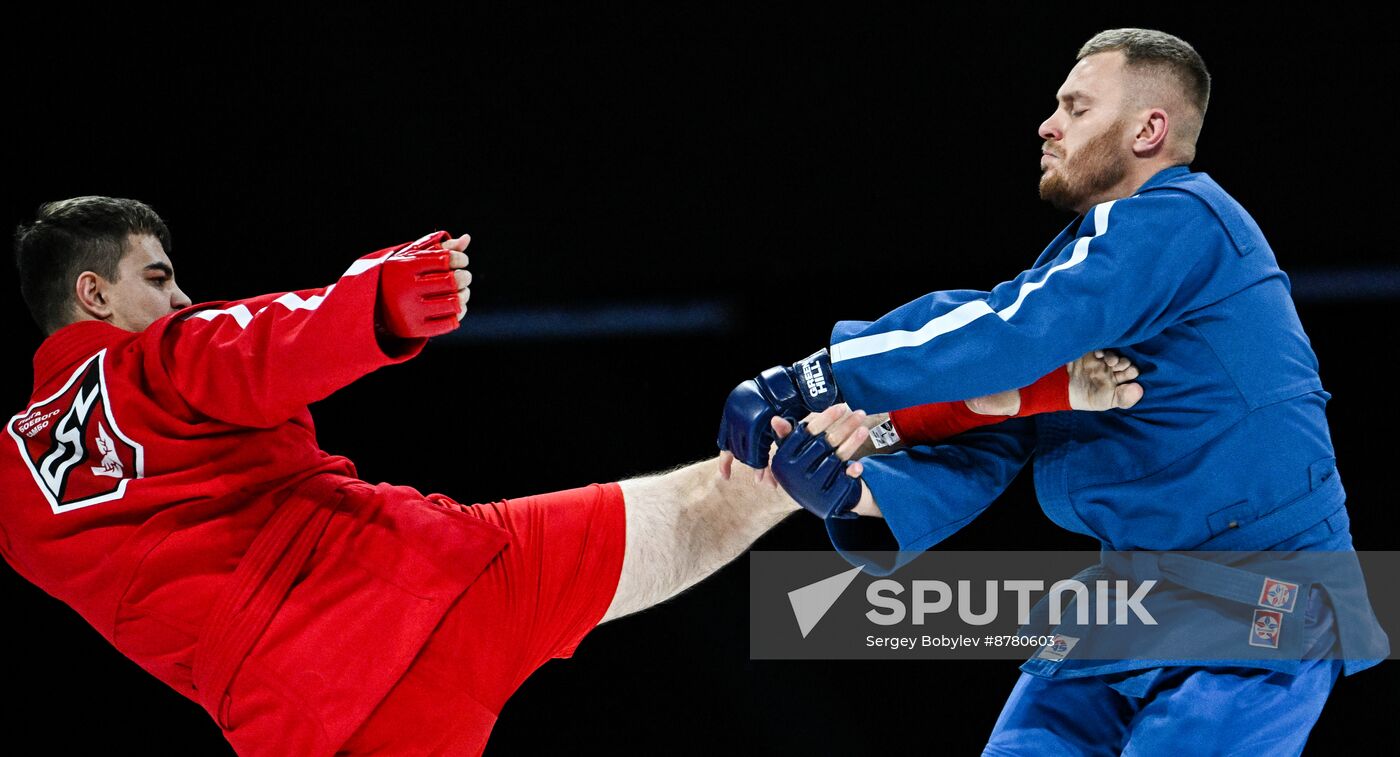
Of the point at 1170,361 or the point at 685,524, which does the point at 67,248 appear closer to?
the point at 685,524

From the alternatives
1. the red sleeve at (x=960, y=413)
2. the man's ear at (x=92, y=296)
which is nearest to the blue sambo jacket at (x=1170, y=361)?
the red sleeve at (x=960, y=413)

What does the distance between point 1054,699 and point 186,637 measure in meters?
1.51

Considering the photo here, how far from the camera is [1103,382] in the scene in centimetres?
207

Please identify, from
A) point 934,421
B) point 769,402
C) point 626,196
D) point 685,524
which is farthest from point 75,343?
point 626,196

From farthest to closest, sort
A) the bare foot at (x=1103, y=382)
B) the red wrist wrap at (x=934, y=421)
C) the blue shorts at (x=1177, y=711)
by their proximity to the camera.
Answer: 1. the red wrist wrap at (x=934, y=421)
2. the bare foot at (x=1103, y=382)
3. the blue shorts at (x=1177, y=711)

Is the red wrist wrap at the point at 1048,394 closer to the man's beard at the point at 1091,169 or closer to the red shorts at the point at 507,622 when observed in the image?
the man's beard at the point at 1091,169

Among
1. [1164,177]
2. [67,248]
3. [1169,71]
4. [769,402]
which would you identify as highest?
[1169,71]

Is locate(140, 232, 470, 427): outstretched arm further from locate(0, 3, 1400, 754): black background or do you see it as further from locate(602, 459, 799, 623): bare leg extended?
locate(0, 3, 1400, 754): black background

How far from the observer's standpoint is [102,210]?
263 cm

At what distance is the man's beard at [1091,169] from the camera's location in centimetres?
221

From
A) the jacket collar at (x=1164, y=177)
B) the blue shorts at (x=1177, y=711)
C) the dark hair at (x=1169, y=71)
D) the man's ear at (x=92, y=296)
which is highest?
the dark hair at (x=1169, y=71)

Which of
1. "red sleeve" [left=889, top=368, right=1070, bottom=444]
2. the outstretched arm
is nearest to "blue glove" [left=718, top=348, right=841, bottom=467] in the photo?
"red sleeve" [left=889, top=368, right=1070, bottom=444]

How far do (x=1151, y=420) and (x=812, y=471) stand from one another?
0.55 metres

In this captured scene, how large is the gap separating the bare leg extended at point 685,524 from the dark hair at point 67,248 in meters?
1.16
